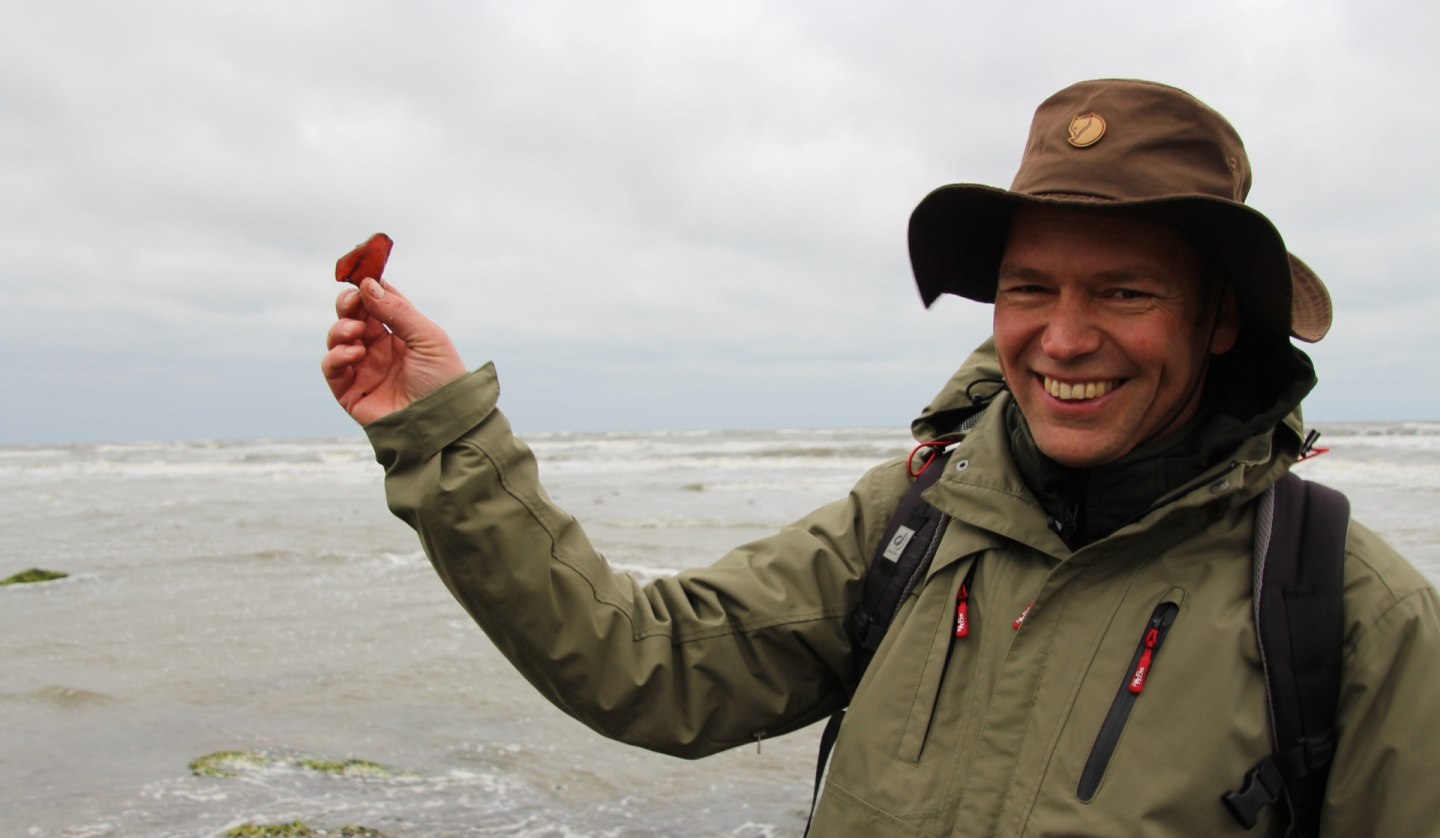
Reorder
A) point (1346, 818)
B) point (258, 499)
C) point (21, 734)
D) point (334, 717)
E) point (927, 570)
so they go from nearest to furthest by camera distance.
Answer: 1. point (1346, 818)
2. point (927, 570)
3. point (21, 734)
4. point (334, 717)
5. point (258, 499)

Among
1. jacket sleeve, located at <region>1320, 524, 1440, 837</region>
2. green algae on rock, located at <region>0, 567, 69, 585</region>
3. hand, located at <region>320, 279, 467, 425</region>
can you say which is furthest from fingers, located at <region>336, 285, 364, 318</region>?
green algae on rock, located at <region>0, 567, 69, 585</region>

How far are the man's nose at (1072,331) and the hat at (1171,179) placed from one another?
179 millimetres

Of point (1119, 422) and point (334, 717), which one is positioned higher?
point (1119, 422)

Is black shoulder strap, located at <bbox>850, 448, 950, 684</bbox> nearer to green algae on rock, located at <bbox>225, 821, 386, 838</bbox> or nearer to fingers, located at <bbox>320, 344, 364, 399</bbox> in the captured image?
fingers, located at <bbox>320, 344, 364, 399</bbox>

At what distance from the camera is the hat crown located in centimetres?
185

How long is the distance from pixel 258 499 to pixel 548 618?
1779cm

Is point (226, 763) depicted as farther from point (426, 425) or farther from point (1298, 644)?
point (1298, 644)

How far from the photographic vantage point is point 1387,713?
1611mm

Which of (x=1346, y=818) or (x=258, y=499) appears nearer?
(x=1346, y=818)

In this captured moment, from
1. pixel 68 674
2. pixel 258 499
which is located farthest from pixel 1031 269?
pixel 258 499

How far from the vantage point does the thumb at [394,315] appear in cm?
195

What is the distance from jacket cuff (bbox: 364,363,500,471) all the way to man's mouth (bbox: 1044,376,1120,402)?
1094 millimetres

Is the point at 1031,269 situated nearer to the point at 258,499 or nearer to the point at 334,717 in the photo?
the point at 334,717

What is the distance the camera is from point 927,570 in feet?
6.90
